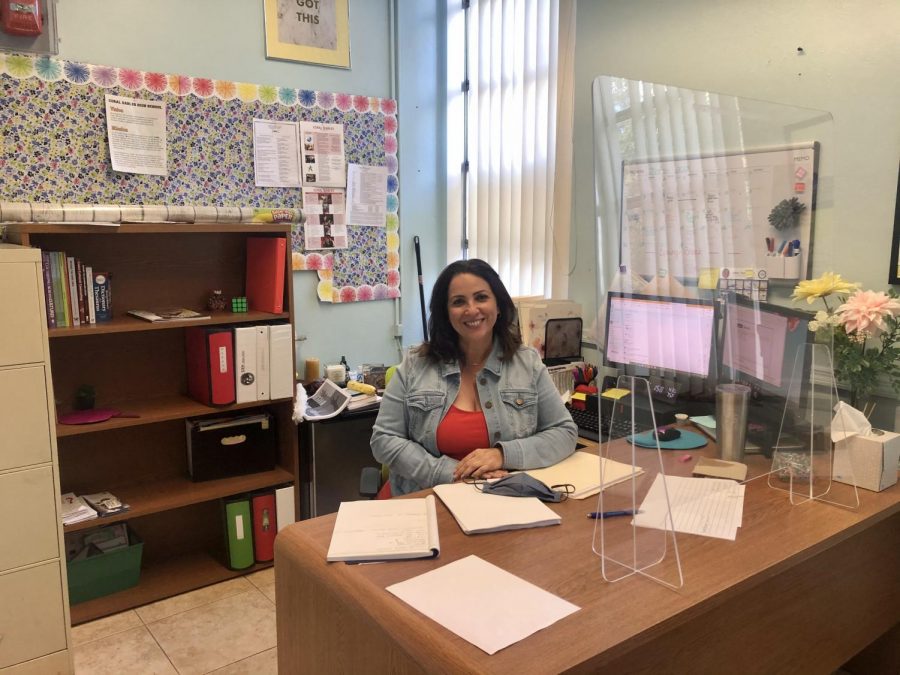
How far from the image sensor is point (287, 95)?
339 cm

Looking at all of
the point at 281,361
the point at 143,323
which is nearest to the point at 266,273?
the point at 281,361

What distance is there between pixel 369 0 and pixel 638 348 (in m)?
2.41

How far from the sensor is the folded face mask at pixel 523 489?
1.80 meters

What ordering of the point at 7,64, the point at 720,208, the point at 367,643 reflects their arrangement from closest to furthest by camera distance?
the point at 367,643 → the point at 720,208 → the point at 7,64

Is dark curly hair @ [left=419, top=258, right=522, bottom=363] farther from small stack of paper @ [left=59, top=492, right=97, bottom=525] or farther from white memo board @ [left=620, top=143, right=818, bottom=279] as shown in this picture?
small stack of paper @ [left=59, top=492, right=97, bottom=525]

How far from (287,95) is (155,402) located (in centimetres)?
157

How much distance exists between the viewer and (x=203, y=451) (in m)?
3.00

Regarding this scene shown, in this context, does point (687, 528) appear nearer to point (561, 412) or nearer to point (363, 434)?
point (561, 412)

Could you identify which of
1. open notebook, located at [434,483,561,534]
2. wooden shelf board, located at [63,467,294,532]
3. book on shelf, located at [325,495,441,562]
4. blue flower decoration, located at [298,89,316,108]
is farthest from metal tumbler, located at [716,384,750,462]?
blue flower decoration, located at [298,89,316,108]

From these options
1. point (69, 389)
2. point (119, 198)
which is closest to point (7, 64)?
point (119, 198)

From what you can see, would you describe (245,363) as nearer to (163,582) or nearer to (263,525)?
(263,525)

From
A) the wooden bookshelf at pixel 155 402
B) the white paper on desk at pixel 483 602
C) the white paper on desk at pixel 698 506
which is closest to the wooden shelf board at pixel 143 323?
the wooden bookshelf at pixel 155 402

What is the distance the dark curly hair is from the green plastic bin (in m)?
1.59

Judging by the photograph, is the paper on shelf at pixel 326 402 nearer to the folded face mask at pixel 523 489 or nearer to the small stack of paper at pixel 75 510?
the small stack of paper at pixel 75 510
